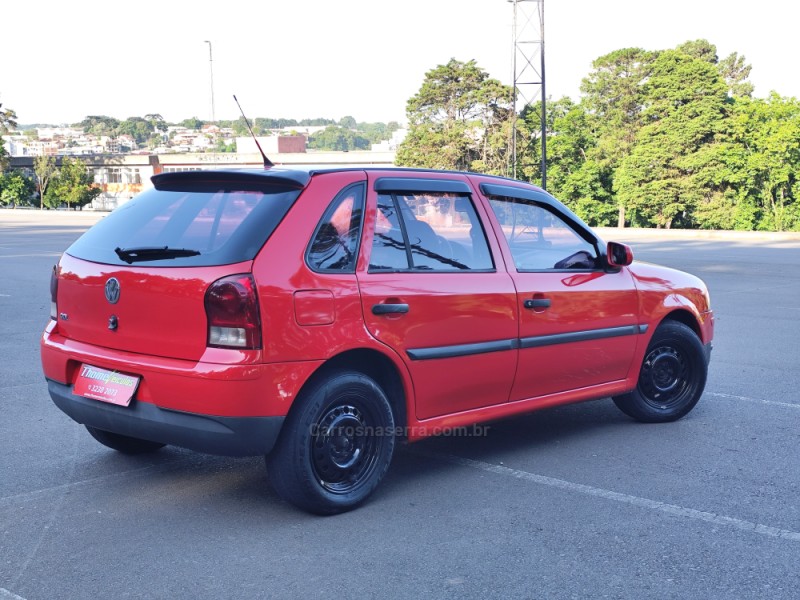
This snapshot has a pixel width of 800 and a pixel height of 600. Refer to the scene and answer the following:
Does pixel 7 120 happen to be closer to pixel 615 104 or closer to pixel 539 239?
pixel 615 104

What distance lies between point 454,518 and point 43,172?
7352cm

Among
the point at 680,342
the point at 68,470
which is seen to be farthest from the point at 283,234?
the point at 680,342

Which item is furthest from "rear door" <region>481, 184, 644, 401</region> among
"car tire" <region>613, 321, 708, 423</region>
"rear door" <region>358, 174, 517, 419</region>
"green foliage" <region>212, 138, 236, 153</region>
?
"green foliage" <region>212, 138, 236, 153</region>

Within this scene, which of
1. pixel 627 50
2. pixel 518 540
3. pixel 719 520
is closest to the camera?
pixel 518 540

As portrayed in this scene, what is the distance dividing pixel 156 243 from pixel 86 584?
164 cm

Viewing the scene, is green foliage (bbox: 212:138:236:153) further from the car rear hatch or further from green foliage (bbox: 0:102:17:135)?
the car rear hatch

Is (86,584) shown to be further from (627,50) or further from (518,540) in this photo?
(627,50)

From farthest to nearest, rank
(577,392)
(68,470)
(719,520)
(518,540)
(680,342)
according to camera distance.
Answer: (680,342) → (577,392) → (68,470) → (719,520) → (518,540)

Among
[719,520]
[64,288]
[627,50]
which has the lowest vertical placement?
[719,520]

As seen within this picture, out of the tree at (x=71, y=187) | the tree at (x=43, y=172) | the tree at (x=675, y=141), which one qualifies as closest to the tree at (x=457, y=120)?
the tree at (x=675, y=141)

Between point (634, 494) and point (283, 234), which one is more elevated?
point (283, 234)

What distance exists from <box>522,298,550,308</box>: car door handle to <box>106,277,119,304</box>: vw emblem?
220 centimetres

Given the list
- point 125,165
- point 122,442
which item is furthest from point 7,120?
point 122,442

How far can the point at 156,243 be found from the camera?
4492 mm
